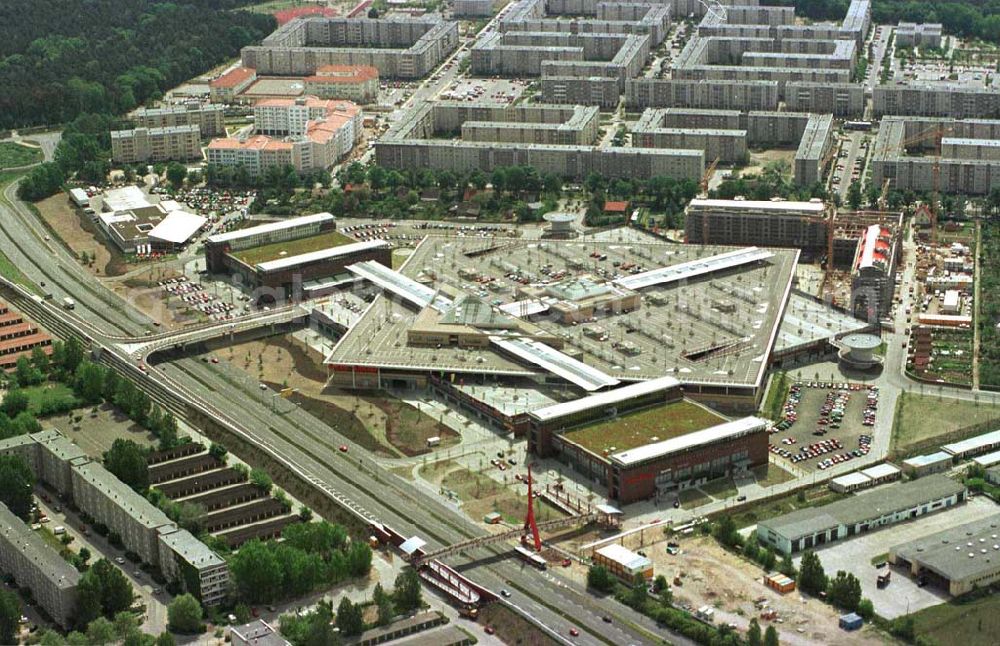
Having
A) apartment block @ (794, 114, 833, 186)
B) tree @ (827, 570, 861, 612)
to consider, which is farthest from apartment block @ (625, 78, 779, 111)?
tree @ (827, 570, 861, 612)

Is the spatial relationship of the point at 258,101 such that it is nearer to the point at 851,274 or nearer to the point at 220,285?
the point at 220,285

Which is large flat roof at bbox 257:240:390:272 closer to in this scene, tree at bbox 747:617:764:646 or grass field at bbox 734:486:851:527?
grass field at bbox 734:486:851:527

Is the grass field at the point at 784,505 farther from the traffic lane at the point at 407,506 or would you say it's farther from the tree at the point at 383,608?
the tree at the point at 383,608

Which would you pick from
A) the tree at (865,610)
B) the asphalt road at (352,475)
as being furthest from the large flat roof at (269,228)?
the tree at (865,610)

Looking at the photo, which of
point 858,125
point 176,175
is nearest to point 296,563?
point 176,175

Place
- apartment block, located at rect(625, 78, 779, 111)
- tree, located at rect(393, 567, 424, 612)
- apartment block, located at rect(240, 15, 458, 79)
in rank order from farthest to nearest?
apartment block, located at rect(240, 15, 458, 79) → apartment block, located at rect(625, 78, 779, 111) → tree, located at rect(393, 567, 424, 612)

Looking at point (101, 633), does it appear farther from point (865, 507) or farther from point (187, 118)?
point (187, 118)
